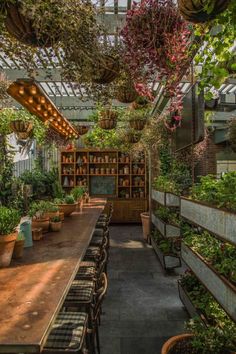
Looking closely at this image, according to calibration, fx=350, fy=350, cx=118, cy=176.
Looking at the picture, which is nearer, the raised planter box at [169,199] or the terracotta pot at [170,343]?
the terracotta pot at [170,343]

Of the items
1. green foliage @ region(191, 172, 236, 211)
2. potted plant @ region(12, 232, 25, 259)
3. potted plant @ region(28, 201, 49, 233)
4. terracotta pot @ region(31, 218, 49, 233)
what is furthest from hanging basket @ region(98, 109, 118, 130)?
potted plant @ region(12, 232, 25, 259)

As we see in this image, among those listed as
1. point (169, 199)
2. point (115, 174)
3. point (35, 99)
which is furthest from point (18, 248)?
point (115, 174)

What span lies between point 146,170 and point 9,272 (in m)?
9.49

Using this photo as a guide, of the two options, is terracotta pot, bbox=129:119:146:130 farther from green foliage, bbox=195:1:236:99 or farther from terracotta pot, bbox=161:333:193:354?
terracotta pot, bbox=161:333:193:354

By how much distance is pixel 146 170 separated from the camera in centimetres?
1157

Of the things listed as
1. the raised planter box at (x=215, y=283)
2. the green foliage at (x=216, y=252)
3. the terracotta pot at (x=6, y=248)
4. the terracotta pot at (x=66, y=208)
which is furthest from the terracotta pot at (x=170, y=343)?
the terracotta pot at (x=66, y=208)

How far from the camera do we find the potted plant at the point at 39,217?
3.71 m

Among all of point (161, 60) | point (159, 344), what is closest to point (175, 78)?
point (161, 60)

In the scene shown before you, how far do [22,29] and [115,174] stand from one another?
9572mm

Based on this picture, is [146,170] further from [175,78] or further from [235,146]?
[175,78]

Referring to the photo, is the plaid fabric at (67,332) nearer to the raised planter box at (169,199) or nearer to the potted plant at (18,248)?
the potted plant at (18,248)

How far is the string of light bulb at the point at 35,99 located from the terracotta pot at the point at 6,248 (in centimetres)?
218

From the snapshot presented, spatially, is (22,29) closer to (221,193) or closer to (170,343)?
(221,193)

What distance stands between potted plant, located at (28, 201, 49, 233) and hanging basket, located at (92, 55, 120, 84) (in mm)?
1580
